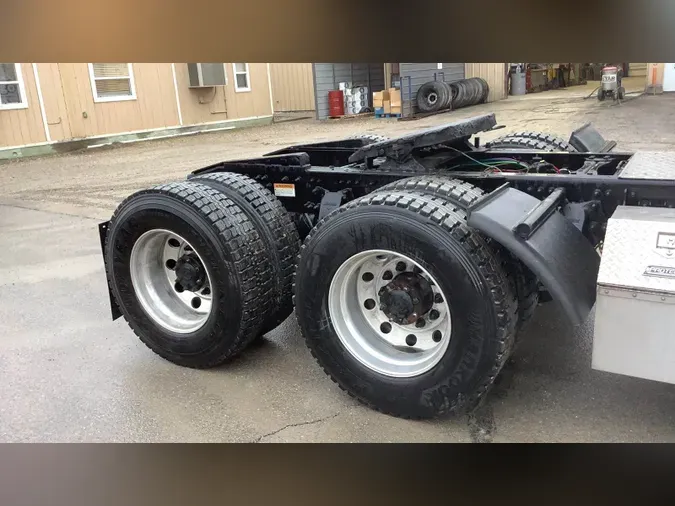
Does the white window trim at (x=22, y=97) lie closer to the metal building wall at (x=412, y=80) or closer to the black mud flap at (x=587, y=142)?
the metal building wall at (x=412, y=80)

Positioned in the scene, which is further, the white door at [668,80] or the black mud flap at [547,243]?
the white door at [668,80]

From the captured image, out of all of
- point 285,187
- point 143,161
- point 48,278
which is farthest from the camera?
point 143,161

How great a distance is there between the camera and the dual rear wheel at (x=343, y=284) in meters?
2.68

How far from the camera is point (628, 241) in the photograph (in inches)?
95.7

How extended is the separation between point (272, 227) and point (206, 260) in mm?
430

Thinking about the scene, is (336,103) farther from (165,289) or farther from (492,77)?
(165,289)

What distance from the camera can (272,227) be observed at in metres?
3.58

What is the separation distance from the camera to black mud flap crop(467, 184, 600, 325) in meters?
2.47

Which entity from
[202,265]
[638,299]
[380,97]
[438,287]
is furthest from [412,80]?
[638,299]

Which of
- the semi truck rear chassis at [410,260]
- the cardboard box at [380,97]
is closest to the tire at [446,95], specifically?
the cardboard box at [380,97]

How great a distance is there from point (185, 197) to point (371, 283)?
1164 millimetres
